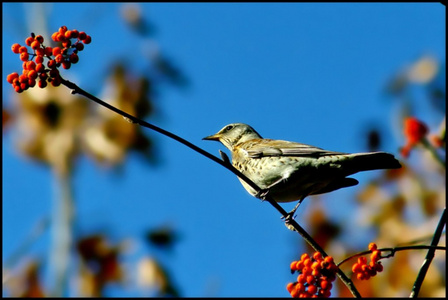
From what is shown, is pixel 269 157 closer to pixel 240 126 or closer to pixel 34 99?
pixel 240 126

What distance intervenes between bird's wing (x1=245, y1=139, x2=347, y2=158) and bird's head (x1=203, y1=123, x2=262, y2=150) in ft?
1.69

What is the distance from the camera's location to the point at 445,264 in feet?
18.1

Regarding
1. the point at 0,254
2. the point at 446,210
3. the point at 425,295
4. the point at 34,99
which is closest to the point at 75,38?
the point at 446,210

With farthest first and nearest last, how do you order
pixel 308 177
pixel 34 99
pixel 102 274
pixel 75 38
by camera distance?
1. pixel 34 99
2. pixel 102 274
3. pixel 308 177
4. pixel 75 38

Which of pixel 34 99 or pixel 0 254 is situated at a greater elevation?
pixel 34 99

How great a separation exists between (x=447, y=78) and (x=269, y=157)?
2.74 meters

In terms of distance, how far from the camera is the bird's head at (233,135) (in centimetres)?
517

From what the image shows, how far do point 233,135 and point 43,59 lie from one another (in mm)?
3013

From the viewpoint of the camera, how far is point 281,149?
4.25 m

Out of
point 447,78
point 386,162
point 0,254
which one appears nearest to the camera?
point 386,162

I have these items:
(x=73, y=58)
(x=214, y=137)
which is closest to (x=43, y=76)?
(x=73, y=58)

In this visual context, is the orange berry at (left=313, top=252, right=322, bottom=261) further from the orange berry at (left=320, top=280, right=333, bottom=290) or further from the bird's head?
the bird's head

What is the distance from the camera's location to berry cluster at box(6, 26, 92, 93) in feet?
7.26

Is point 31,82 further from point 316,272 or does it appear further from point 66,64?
point 316,272
